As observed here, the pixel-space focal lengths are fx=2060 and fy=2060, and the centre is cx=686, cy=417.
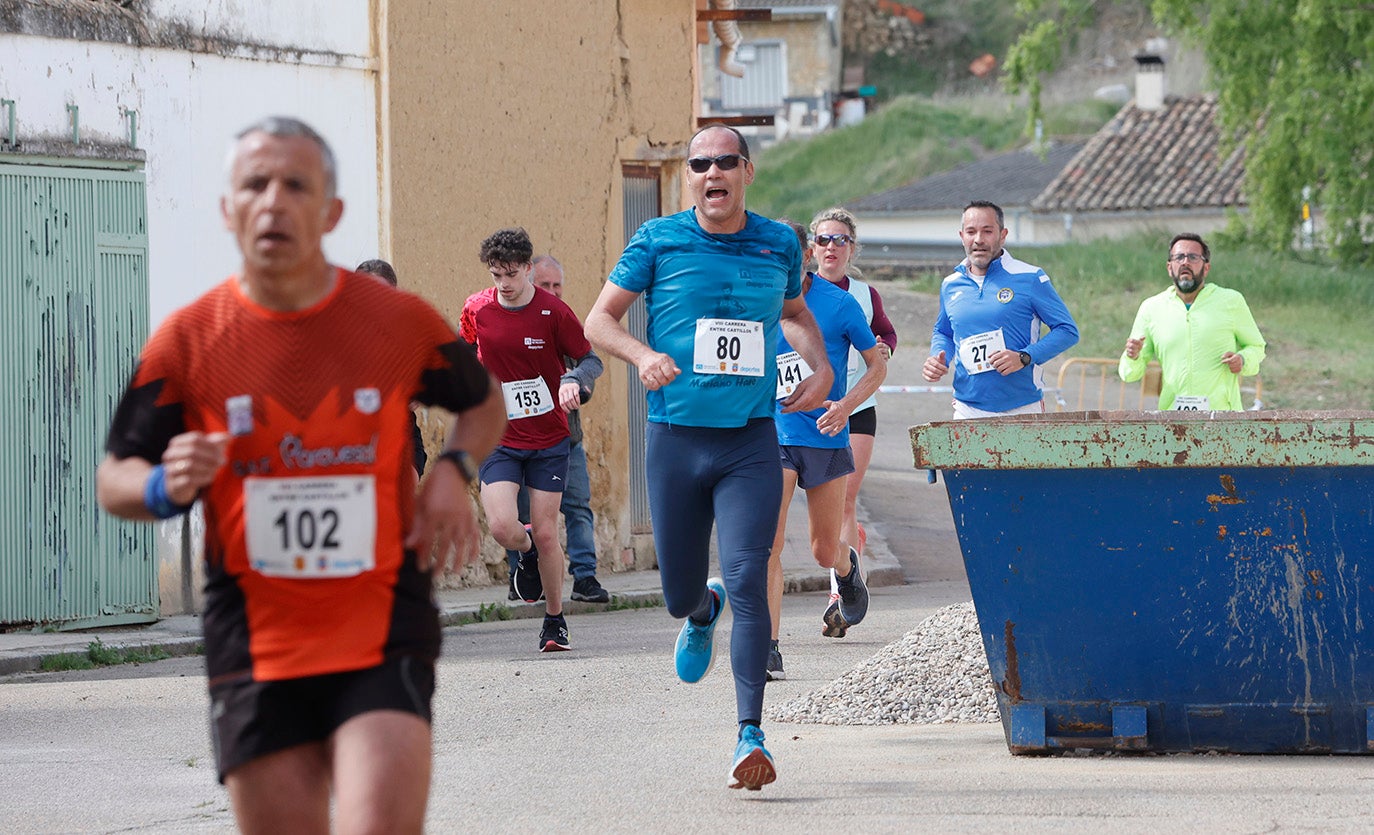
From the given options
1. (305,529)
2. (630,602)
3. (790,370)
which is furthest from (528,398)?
(305,529)

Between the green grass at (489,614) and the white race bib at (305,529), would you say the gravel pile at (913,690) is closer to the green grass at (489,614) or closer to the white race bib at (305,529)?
the green grass at (489,614)

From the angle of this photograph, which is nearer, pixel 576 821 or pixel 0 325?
pixel 576 821

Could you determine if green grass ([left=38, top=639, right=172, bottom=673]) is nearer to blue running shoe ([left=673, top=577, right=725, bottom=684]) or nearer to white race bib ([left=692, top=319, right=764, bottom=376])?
blue running shoe ([left=673, top=577, right=725, bottom=684])

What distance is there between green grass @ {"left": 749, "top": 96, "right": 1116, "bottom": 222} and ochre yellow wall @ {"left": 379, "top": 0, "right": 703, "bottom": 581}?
137 ft

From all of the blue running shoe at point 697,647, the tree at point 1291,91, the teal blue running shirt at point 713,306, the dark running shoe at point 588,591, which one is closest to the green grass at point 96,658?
the dark running shoe at point 588,591

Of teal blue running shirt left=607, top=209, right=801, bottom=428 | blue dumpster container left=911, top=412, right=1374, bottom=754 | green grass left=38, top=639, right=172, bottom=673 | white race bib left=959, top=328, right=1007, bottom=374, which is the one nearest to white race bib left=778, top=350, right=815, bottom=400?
white race bib left=959, top=328, right=1007, bottom=374

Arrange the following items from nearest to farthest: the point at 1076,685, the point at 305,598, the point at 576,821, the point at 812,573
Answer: the point at 305,598
the point at 576,821
the point at 1076,685
the point at 812,573

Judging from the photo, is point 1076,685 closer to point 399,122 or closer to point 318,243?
point 318,243

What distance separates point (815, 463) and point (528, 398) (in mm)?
2030

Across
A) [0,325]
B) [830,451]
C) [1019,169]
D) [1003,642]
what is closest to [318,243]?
[1003,642]

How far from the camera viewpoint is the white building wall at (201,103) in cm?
1206

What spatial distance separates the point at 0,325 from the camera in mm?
11688

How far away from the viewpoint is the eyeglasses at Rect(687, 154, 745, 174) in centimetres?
695

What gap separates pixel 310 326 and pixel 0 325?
27.1 feet
